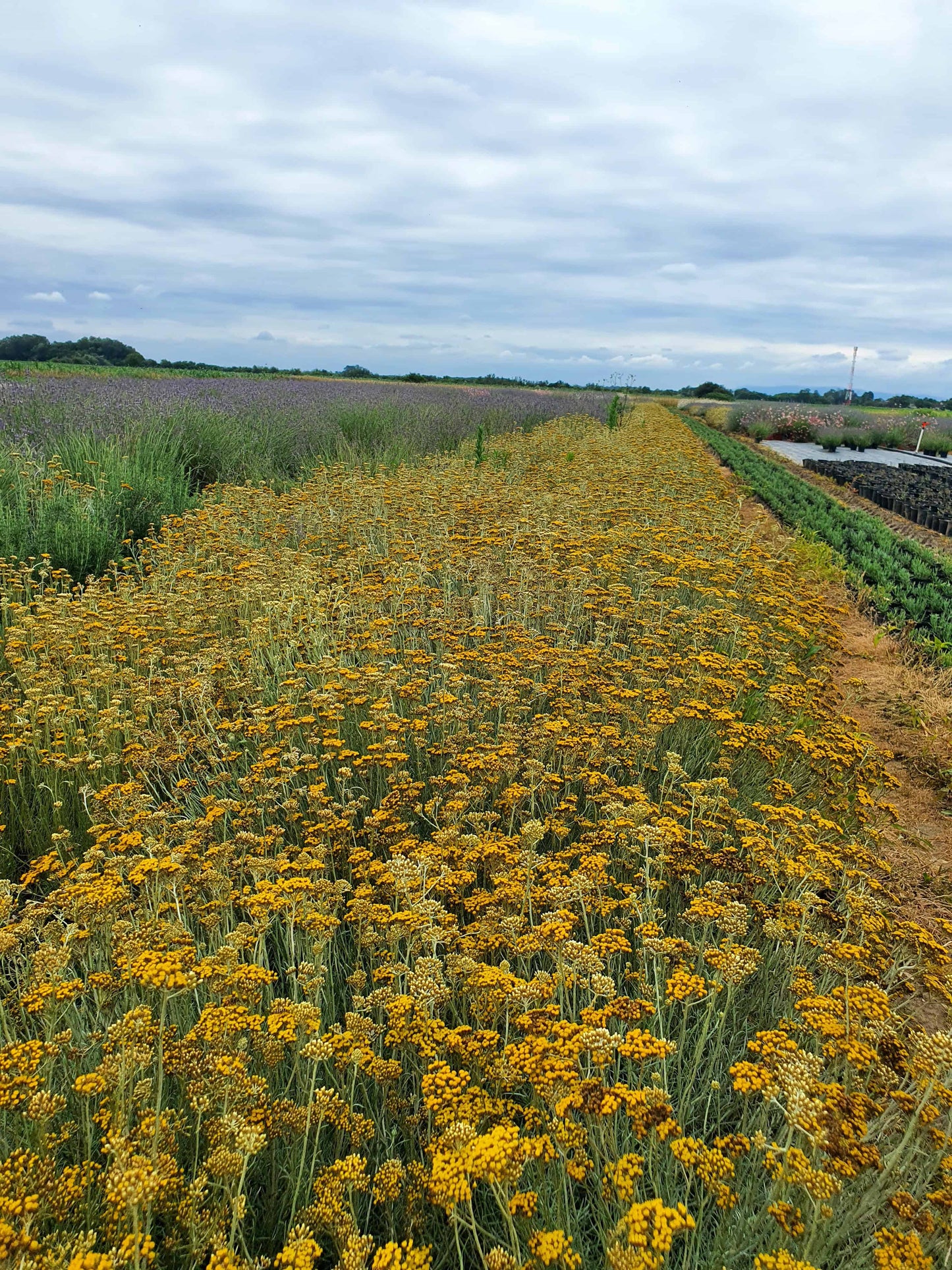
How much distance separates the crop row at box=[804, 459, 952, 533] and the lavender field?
28.7ft

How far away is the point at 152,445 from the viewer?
9.39m

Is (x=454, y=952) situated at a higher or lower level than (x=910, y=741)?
higher

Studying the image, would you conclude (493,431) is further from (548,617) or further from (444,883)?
(444,883)

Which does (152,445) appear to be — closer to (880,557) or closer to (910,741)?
(910,741)

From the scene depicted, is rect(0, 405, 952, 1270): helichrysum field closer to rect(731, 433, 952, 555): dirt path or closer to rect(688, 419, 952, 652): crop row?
rect(688, 419, 952, 652): crop row

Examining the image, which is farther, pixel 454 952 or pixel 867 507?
pixel 867 507

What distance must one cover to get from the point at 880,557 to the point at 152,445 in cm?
964

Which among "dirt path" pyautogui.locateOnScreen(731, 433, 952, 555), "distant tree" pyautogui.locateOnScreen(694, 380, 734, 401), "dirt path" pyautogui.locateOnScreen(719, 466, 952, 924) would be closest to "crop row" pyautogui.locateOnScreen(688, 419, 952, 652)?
"dirt path" pyautogui.locateOnScreen(719, 466, 952, 924)

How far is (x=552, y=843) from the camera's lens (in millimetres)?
3205

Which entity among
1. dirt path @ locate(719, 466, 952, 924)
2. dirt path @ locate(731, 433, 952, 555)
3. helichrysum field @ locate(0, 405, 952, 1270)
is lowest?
dirt path @ locate(719, 466, 952, 924)

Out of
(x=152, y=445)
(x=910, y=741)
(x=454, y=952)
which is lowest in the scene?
(x=910, y=741)

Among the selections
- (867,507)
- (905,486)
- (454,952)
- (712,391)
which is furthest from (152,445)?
(712,391)

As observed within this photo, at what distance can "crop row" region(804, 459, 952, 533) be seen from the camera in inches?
557

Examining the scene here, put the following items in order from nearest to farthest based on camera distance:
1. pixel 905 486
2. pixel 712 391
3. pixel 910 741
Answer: pixel 910 741
pixel 905 486
pixel 712 391
